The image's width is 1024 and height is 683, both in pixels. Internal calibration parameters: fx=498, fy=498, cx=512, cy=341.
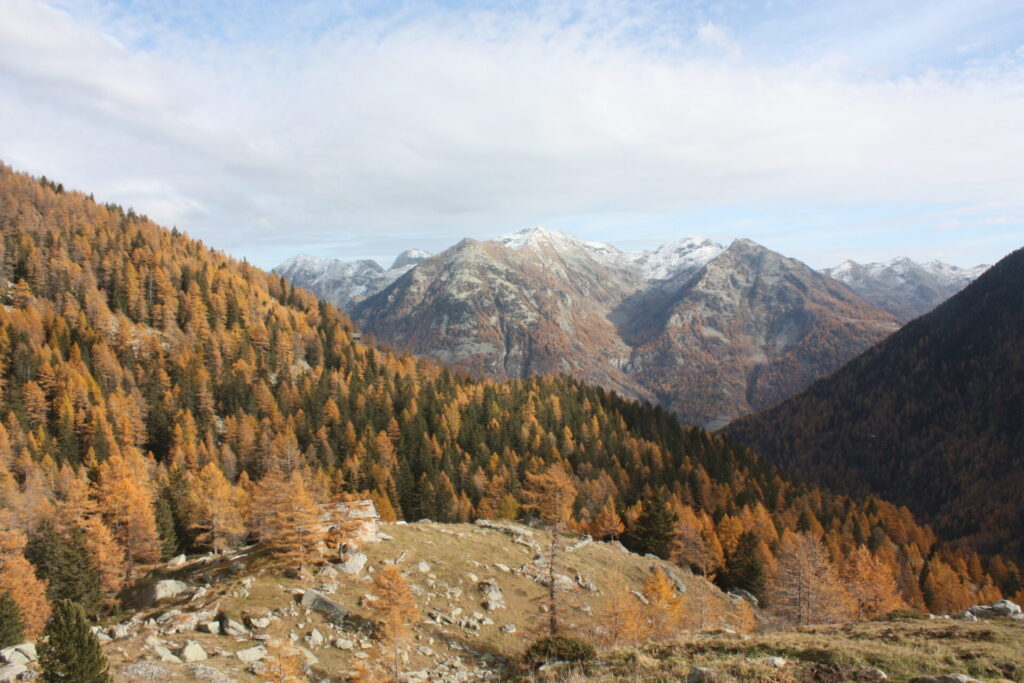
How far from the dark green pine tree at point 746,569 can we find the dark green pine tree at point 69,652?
77363 mm

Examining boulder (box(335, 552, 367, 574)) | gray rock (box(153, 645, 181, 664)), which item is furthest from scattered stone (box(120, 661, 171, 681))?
boulder (box(335, 552, 367, 574))

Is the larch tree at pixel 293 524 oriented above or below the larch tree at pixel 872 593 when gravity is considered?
above

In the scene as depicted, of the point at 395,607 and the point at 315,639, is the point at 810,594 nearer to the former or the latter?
the point at 395,607

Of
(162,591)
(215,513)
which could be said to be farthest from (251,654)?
(215,513)

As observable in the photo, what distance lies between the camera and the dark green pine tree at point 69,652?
64.4ft

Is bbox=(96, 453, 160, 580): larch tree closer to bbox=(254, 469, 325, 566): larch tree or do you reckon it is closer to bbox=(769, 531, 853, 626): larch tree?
bbox=(254, 469, 325, 566): larch tree

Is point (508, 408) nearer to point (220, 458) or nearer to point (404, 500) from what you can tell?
point (404, 500)

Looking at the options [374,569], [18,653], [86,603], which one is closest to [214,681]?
[18,653]

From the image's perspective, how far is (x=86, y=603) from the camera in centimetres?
5172

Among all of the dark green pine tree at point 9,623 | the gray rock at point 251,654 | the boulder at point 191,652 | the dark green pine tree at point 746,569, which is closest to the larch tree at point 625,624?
the gray rock at point 251,654

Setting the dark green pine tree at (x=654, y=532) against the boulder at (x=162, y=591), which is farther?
the dark green pine tree at (x=654, y=532)

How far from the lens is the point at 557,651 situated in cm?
2681

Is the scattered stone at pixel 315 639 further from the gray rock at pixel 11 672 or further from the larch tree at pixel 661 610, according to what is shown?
the larch tree at pixel 661 610

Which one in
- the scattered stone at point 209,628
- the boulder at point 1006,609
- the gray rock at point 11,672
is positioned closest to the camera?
the gray rock at point 11,672
